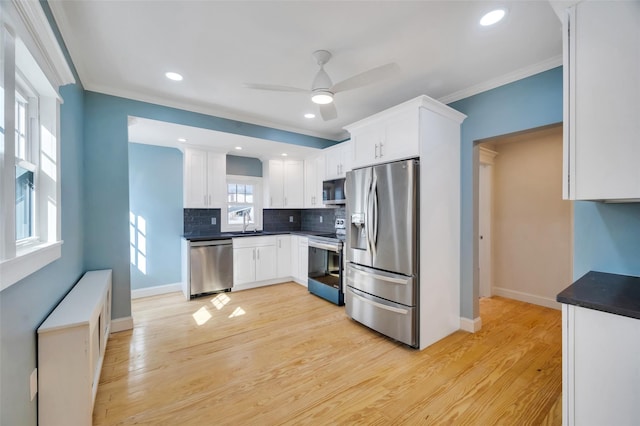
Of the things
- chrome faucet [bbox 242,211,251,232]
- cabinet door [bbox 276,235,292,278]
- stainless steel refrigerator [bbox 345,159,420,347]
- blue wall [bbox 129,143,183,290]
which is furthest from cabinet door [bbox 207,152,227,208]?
stainless steel refrigerator [bbox 345,159,420,347]

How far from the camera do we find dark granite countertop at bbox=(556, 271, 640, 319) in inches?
44.6

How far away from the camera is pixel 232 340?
275 centimetres

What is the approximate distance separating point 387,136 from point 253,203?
327 centimetres

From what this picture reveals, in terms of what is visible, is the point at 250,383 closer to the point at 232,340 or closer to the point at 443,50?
the point at 232,340

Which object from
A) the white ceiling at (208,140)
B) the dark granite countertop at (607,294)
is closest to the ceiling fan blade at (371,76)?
the dark granite countertop at (607,294)

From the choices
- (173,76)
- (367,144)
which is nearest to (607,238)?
(367,144)

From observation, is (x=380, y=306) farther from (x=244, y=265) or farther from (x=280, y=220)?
(x=280, y=220)

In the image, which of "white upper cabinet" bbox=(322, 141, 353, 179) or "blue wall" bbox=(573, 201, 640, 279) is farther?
"white upper cabinet" bbox=(322, 141, 353, 179)

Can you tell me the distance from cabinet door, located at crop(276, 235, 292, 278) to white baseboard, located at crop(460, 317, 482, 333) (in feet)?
9.71

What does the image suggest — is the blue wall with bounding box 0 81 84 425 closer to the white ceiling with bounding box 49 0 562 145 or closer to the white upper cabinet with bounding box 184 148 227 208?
the white ceiling with bounding box 49 0 562 145

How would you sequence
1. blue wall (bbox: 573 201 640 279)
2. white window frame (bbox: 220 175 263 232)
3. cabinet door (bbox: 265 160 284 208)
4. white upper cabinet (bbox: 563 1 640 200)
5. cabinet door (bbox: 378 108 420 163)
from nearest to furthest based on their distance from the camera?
1. white upper cabinet (bbox: 563 1 640 200)
2. blue wall (bbox: 573 201 640 279)
3. cabinet door (bbox: 378 108 420 163)
4. white window frame (bbox: 220 175 263 232)
5. cabinet door (bbox: 265 160 284 208)

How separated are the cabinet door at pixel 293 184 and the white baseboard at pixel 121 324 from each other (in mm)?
2970

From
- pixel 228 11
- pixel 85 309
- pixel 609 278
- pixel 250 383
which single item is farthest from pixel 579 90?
pixel 85 309

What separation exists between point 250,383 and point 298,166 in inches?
152
